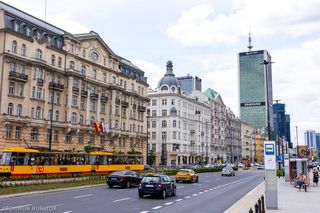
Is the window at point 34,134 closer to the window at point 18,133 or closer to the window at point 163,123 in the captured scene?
the window at point 18,133

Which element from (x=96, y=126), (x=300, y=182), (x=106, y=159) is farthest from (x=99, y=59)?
(x=300, y=182)

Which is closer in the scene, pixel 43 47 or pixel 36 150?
pixel 36 150

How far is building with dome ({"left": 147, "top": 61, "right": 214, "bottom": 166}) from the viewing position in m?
98.0

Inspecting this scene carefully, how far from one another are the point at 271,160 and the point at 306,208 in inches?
103

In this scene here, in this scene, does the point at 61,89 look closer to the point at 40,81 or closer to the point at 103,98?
the point at 40,81

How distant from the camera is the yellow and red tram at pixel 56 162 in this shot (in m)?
34.8

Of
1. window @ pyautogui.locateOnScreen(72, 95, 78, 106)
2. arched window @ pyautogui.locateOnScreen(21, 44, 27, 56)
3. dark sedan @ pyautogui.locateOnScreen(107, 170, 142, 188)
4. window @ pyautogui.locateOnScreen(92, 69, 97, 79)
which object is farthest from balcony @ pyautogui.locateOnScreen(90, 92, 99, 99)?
dark sedan @ pyautogui.locateOnScreen(107, 170, 142, 188)

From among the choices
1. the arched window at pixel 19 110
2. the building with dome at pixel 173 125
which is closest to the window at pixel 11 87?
the arched window at pixel 19 110

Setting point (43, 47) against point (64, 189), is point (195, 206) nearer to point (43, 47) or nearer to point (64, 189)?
point (64, 189)

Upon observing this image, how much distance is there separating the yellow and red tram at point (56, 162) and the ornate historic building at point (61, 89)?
5.41 metres

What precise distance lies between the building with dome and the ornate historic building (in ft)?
58.0

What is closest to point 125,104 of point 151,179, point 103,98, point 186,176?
point 103,98

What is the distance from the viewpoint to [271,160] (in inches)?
691

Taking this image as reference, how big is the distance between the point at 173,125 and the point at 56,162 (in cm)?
6124
